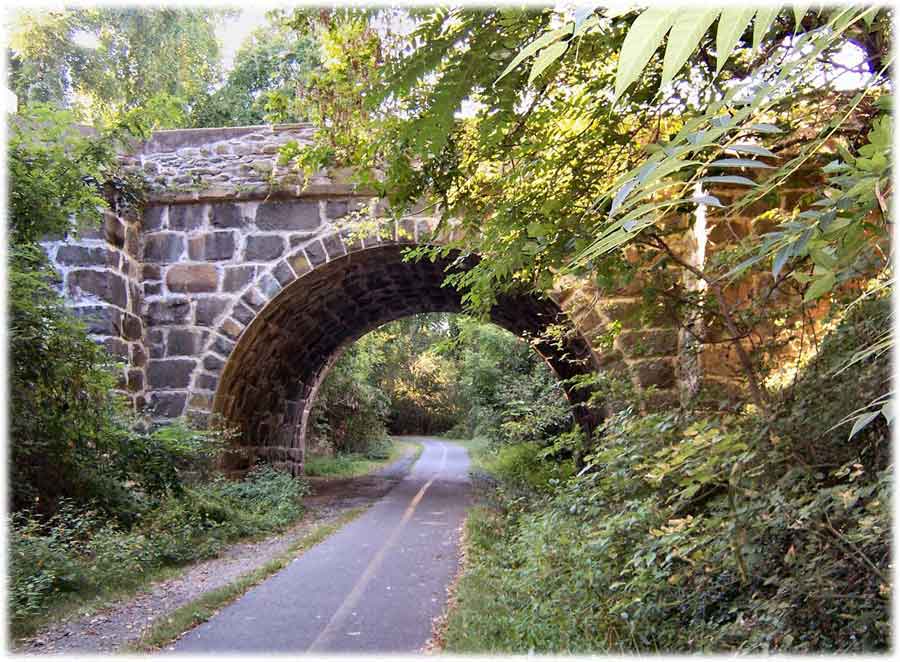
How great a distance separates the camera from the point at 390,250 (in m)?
8.40

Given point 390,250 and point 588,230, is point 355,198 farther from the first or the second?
point 588,230

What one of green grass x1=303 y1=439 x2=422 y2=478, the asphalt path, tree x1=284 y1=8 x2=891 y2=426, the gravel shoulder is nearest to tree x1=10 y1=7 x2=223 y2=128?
green grass x1=303 y1=439 x2=422 y2=478

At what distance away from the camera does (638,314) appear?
3.86 metres

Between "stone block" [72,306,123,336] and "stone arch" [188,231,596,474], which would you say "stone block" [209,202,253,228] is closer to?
"stone arch" [188,231,596,474]

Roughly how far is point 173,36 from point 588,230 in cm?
1447

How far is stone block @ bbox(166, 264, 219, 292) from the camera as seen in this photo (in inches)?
330

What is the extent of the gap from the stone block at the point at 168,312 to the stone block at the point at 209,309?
122 mm

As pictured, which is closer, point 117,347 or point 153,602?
point 153,602

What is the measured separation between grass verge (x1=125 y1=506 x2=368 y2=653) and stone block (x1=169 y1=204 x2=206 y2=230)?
12.9 feet

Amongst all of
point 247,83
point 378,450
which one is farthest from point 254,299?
point 378,450

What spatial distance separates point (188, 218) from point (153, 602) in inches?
193

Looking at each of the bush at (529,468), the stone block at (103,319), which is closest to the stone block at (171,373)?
the stone block at (103,319)

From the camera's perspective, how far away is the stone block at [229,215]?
8352 mm

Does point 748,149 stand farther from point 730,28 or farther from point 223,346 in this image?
point 223,346
